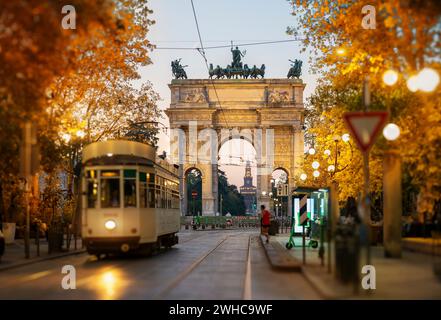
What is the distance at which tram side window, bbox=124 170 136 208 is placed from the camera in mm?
21625

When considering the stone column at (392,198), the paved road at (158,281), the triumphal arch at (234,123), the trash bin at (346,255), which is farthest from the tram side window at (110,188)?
the triumphal arch at (234,123)

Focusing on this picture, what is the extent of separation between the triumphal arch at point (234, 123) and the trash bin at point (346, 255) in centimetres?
7048

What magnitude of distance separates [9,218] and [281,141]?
188ft

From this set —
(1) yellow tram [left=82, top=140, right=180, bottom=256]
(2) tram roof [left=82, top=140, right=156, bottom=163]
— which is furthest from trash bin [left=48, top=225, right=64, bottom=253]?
(1) yellow tram [left=82, top=140, right=180, bottom=256]

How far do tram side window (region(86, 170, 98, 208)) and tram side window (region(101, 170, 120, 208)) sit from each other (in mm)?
207

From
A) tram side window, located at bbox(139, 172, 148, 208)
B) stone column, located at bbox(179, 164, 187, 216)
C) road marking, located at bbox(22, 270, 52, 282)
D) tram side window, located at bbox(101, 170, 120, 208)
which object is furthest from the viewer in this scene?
stone column, located at bbox(179, 164, 187, 216)

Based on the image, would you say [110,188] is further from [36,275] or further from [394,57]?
[394,57]

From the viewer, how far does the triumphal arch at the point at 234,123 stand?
84.9m

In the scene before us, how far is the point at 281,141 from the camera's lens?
291 feet

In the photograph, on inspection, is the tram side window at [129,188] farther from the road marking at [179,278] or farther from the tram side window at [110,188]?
the road marking at [179,278]

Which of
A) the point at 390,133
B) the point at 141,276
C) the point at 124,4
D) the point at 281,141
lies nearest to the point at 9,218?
the point at 124,4

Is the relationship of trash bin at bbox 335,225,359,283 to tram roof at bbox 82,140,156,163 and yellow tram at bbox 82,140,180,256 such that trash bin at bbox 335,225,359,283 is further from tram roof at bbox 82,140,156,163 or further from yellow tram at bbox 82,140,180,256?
tram roof at bbox 82,140,156,163

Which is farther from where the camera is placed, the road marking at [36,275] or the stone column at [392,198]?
the stone column at [392,198]
